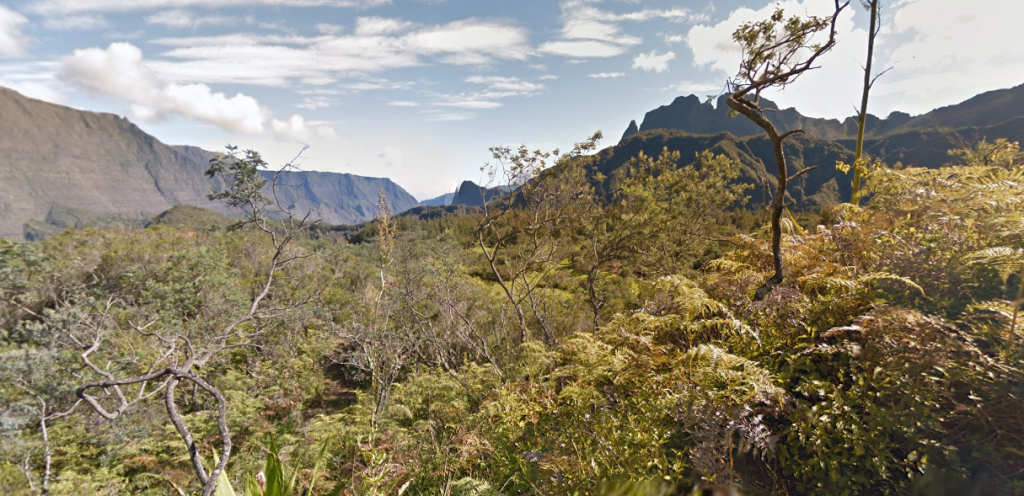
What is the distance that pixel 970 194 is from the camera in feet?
8.03

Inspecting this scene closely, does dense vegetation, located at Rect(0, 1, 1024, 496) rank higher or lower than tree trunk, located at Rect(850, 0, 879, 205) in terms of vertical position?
lower

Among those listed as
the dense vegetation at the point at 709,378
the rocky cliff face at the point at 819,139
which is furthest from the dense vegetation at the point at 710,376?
the rocky cliff face at the point at 819,139

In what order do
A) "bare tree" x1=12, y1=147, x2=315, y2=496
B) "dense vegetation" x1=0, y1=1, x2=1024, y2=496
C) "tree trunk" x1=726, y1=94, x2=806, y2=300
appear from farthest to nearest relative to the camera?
"tree trunk" x1=726, y1=94, x2=806, y2=300 → "bare tree" x1=12, y1=147, x2=315, y2=496 → "dense vegetation" x1=0, y1=1, x2=1024, y2=496

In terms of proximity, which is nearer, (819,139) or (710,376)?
(710,376)

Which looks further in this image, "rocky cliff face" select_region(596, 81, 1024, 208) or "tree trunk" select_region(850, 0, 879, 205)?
"rocky cliff face" select_region(596, 81, 1024, 208)

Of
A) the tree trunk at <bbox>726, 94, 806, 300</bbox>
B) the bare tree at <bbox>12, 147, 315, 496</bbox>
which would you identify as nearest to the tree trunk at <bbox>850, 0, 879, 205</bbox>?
the tree trunk at <bbox>726, 94, 806, 300</bbox>

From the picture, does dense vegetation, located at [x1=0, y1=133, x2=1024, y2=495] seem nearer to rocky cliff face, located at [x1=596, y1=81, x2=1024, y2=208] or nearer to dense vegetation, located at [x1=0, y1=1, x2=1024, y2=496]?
dense vegetation, located at [x1=0, y1=1, x2=1024, y2=496]

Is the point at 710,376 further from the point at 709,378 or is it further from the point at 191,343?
Answer: the point at 191,343

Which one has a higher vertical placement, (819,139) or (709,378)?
(819,139)

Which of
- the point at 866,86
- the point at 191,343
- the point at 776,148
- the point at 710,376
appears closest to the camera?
the point at 710,376

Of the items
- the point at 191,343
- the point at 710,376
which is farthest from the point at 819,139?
the point at 191,343

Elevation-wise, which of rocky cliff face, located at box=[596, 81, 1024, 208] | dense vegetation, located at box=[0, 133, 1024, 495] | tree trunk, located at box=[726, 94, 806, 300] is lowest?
dense vegetation, located at box=[0, 133, 1024, 495]

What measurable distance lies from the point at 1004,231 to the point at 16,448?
1142 cm

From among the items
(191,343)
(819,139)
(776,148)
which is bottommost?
(191,343)
